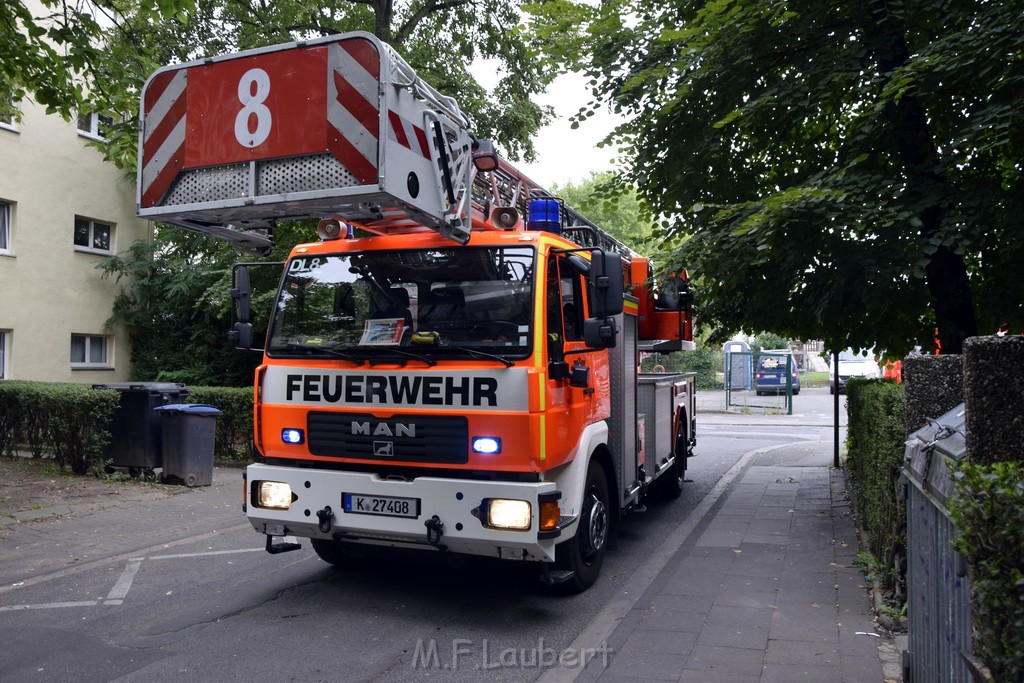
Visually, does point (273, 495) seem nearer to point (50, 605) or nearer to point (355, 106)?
point (50, 605)

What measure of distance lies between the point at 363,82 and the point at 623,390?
11.4 feet

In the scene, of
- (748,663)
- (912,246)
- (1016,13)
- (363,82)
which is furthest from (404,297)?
(1016,13)

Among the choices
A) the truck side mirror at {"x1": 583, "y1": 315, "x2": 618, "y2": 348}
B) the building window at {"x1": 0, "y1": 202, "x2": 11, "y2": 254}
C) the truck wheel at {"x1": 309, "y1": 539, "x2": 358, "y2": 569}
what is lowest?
the truck wheel at {"x1": 309, "y1": 539, "x2": 358, "y2": 569}

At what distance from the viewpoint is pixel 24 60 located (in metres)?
8.94

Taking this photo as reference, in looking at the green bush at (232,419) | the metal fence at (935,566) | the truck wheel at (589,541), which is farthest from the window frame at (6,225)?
the metal fence at (935,566)

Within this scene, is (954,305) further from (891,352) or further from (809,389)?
(809,389)

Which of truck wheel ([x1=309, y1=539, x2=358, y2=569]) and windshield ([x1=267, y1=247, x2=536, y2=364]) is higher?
windshield ([x1=267, y1=247, x2=536, y2=364])

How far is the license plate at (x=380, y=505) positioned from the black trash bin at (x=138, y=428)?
6263 millimetres

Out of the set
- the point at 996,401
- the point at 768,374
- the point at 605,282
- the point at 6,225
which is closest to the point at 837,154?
the point at 605,282

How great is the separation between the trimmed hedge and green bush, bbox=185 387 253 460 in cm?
197

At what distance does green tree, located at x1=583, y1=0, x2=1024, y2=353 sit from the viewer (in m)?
7.32

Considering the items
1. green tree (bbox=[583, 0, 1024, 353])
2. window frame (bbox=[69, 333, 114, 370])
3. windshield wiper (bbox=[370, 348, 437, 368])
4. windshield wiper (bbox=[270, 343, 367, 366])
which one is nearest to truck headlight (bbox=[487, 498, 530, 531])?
windshield wiper (bbox=[370, 348, 437, 368])

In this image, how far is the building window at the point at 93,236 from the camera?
64.5 ft

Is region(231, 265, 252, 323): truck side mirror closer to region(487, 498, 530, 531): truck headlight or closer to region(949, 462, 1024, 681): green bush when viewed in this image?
region(487, 498, 530, 531): truck headlight
